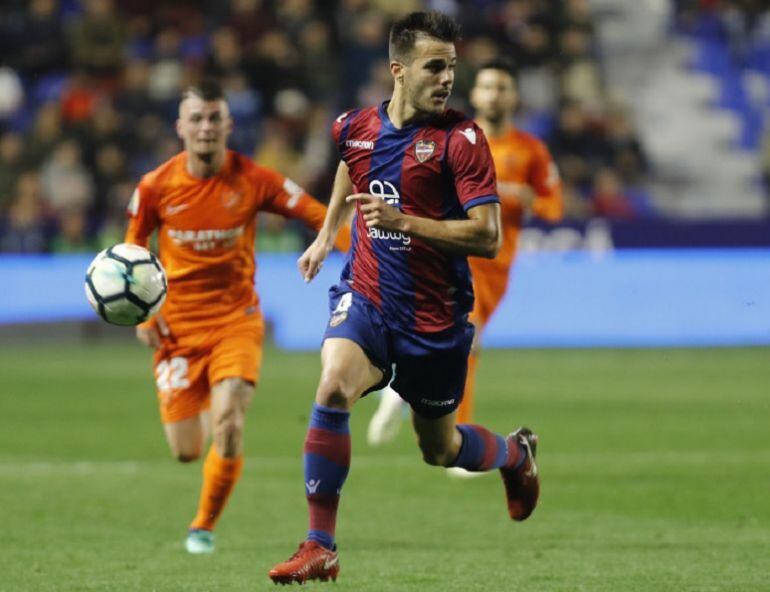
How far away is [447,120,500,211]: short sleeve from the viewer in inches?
237

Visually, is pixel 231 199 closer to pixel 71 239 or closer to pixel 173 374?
pixel 173 374

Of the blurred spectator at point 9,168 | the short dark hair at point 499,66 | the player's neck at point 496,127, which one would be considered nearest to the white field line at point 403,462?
the player's neck at point 496,127

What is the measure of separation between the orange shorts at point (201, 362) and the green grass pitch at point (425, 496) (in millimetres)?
623

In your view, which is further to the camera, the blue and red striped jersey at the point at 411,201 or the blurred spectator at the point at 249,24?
the blurred spectator at the point at 249,24

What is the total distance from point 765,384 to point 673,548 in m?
8.27

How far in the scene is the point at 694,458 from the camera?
10797 mm

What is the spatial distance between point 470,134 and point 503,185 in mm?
3942

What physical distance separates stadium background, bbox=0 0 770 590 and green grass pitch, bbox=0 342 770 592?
0.03m

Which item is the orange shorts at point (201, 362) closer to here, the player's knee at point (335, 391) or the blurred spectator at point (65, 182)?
the player's knee at point (335, 391)

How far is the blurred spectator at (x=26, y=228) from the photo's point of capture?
60.8ft

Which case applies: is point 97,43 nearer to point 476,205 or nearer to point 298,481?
point 298,481

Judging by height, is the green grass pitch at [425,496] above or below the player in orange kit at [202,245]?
below

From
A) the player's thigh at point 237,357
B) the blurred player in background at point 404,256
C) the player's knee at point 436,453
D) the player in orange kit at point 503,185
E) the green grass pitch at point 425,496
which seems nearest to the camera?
the blurred player in background at point 404,256

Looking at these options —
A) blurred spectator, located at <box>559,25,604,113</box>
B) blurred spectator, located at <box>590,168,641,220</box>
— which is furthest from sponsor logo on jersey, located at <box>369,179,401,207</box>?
blurred spectator, located at <box>559,25,604,113</box>
